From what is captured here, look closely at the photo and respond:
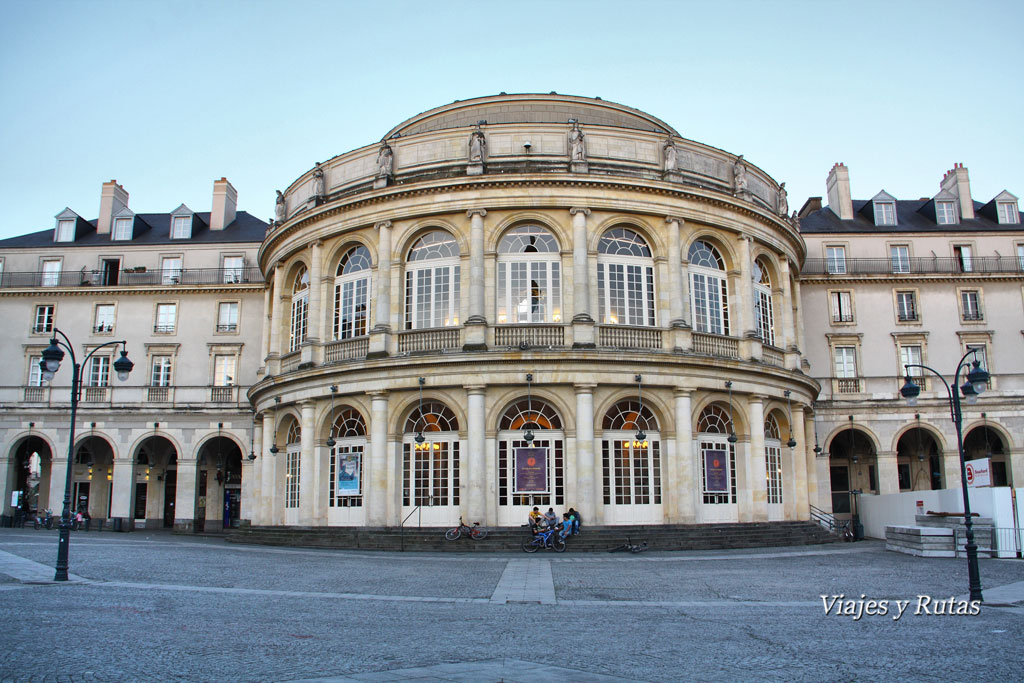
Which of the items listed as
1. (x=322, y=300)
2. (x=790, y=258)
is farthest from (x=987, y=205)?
(x=322, y=300)

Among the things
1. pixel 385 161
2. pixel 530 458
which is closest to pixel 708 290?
pixel 530 458

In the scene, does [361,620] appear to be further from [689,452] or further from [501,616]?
[689,452]

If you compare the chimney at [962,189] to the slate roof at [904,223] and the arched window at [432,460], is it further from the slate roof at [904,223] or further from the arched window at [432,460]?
the arched window at [432,460]

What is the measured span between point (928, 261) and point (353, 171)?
1316 inches

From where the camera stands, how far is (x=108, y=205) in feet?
178

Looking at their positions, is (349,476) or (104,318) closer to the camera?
(349,476)

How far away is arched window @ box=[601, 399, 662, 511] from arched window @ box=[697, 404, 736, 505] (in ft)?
6.59

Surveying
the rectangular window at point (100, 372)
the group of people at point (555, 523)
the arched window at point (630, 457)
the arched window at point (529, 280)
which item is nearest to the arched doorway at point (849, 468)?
the arched window at point (630, 457)

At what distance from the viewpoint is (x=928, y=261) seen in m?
48.1

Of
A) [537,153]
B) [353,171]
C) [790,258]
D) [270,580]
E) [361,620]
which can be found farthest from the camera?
[790,258]

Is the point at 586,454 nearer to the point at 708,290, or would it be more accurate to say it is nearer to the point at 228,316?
the point at 708,290

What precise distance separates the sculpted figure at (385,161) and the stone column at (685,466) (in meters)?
14.8

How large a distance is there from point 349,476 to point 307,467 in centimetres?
218

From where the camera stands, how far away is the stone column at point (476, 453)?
2991cm
